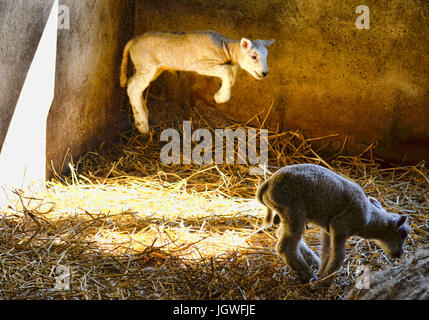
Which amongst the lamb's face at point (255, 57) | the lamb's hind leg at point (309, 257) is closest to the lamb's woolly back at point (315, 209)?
the lamb's hind leg at point (309, 257)

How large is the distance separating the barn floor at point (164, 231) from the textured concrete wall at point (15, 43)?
74cm

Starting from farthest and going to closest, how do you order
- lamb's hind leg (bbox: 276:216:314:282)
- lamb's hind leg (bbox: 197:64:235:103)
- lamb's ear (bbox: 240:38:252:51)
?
lamb's hind leg (bbox: 197:64:235:103) < lamb's ear (bbox: 240:38:252:51) < lamb's hind leg (bbox: 276:216:314:282)

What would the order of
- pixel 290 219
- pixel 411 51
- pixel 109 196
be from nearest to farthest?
pixel 290 219
pixel 109 196
pixel 411 51

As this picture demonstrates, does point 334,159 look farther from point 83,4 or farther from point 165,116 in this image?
point 83,4

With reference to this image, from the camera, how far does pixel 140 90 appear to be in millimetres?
4918

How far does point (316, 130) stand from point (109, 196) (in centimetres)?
224

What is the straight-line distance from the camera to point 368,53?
5.00m

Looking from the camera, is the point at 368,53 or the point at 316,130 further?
the point at 316,130

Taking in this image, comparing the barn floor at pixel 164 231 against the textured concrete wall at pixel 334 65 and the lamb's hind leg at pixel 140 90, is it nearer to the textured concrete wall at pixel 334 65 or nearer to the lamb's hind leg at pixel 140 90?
the textured concrete wall at pixel 334 65

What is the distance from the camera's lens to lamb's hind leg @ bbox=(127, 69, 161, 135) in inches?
192

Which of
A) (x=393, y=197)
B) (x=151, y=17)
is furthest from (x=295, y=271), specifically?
(x=151, y=17)

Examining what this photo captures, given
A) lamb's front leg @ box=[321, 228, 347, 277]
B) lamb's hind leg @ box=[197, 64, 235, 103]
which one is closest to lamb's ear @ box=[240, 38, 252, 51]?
lamb's hind leg @ box=[197, 64, 235, 103]

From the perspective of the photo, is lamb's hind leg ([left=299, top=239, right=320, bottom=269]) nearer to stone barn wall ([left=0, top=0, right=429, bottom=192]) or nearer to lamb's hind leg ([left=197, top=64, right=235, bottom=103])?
lamb's hind leg ([left=197, top=64, right=235, bottom=103])
